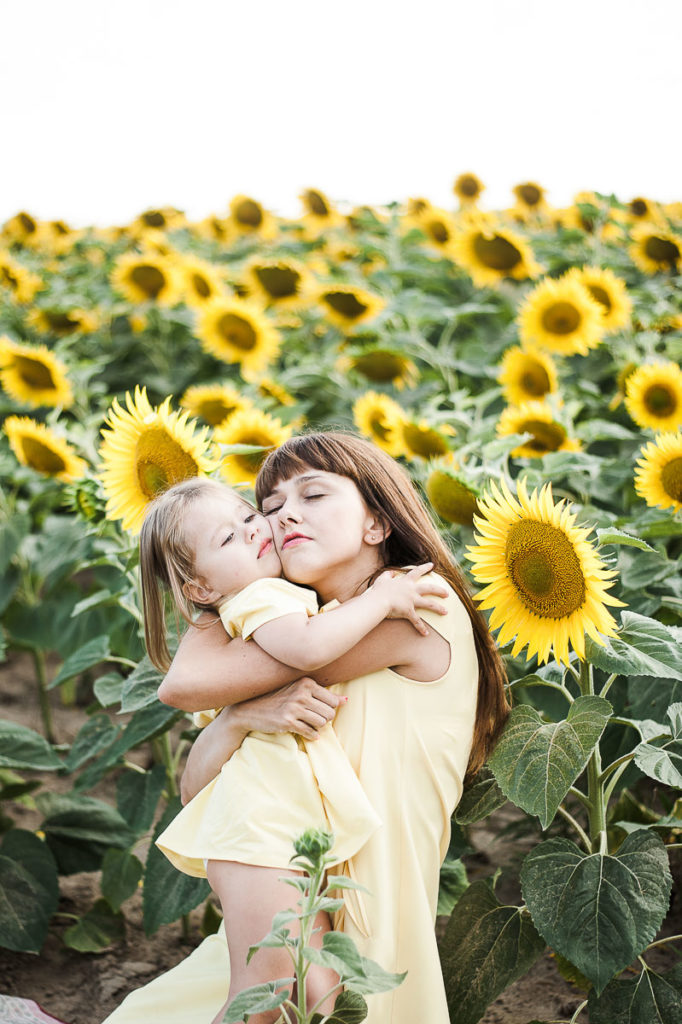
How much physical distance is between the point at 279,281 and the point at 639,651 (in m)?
3.16

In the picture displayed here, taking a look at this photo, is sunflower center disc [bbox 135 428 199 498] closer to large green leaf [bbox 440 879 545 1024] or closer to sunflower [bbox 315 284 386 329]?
large green leaf [bbox 440 879 545 1024]

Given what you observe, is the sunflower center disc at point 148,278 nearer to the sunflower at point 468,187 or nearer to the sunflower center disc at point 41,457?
the sunflower center disc at point 41,457

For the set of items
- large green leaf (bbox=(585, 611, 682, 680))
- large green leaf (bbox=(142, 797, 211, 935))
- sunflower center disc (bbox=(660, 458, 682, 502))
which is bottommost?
large green leaf (bbox=(142, 797, 211, 935))

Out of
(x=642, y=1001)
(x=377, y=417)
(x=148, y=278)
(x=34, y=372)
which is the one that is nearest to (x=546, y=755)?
(x=642, y=1001)

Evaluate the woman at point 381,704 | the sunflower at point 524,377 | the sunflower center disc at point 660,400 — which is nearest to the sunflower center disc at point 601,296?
the sunflower at point 524,377

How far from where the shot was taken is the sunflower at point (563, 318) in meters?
3.57

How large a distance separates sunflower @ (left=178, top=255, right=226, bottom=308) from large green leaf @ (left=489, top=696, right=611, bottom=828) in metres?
3.06

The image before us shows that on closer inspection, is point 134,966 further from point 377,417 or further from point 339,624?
point 377,417

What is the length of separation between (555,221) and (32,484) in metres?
4.19

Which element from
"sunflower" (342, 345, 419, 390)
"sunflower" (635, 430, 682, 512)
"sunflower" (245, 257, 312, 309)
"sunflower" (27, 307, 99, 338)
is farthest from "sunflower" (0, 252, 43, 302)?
"sunflower" (635, 430, 682, 512)

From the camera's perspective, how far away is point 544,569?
5.58ft

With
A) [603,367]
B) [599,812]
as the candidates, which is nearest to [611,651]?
[599,812]

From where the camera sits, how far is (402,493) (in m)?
1.99

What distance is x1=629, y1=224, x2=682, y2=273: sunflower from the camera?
4.66 meters
